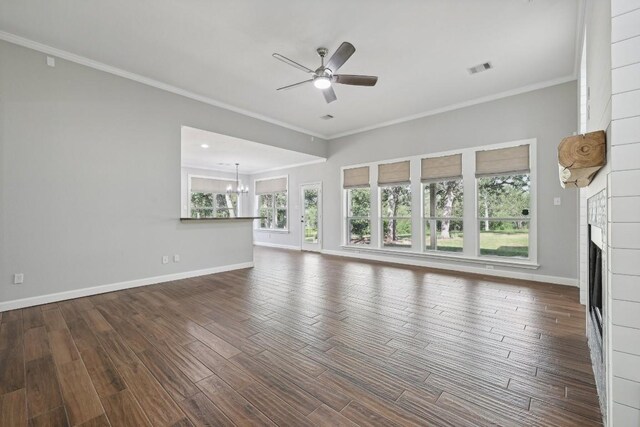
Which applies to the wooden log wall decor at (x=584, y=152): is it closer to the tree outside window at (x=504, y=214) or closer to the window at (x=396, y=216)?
the tree outside window at (x=504, y=214)

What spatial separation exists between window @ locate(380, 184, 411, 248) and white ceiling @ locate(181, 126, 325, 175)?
225 centimetres

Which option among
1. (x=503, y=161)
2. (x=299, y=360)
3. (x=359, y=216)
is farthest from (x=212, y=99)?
(x=503, y=161)

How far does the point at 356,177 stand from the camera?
707 centimetres

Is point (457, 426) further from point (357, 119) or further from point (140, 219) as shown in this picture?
point (357, 119)

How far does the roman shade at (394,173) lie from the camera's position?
6145 millimetres

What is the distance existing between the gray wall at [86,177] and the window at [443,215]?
4.52 m

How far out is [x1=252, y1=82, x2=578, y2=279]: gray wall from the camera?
171 inches

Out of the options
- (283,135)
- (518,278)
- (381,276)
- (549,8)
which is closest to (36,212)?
(283,135)

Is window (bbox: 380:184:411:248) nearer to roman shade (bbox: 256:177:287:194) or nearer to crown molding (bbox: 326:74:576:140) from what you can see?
crown molding (bbox: 326:74:576:140)

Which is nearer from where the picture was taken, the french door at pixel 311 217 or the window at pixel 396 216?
the window at pixel 396 216

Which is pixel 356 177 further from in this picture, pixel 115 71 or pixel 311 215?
pixel 115 71

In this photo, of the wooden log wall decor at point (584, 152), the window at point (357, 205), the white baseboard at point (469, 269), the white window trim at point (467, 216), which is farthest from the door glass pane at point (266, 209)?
the wooden log wall decor at point (584, 152)

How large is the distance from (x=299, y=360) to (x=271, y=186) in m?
7.91

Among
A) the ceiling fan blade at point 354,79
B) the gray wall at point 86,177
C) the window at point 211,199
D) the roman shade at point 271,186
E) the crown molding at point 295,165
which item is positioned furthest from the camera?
the window at point 211,199
